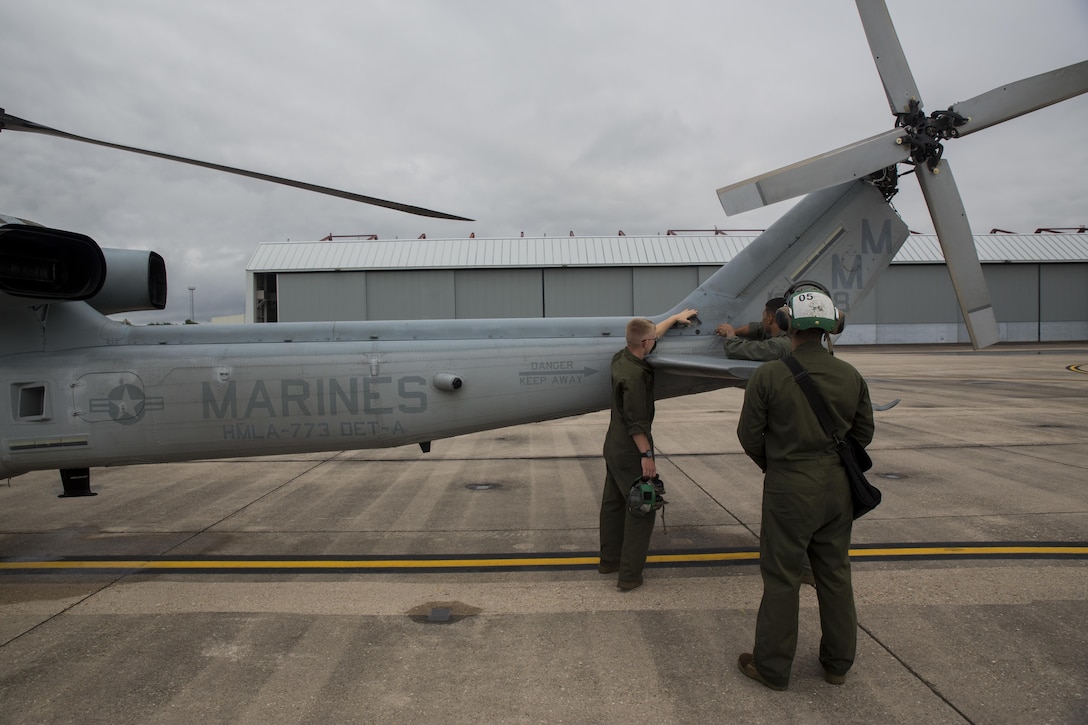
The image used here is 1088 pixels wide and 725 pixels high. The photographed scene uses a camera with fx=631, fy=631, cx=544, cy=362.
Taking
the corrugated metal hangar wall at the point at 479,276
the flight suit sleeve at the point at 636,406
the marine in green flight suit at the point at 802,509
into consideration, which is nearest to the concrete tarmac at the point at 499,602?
the marine in green flight suit at the point at 802,509

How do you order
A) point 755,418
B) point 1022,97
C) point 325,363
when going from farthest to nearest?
point 325,363 < point 1022,97 < point 755,418

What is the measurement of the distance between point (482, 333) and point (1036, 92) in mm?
4773

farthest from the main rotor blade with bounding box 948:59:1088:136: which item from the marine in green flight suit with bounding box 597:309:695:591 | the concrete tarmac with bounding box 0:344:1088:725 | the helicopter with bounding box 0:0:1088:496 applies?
the concrete tarmac with bounding box 0:344:1088:725

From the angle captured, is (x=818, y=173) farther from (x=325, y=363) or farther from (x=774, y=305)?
(x=325, y=363)

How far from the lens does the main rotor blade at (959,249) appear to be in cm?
522

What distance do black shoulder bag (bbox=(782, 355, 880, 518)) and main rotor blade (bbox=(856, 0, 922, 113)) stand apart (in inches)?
129

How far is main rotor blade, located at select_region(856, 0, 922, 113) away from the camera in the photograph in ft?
17.0

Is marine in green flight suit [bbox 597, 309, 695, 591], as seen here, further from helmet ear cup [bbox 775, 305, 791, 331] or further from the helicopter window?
the helicopter window

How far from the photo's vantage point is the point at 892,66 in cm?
521

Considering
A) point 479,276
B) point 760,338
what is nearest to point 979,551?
point 760,338

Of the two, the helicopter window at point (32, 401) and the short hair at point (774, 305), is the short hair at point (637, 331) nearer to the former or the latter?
the short hair at point (774, 305)

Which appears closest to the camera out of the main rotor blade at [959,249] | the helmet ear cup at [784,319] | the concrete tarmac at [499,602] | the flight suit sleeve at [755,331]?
the concrete tarmac at [499,602]

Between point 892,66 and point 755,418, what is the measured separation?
375cm

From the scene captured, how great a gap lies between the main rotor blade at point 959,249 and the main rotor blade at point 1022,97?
0.40 metres
